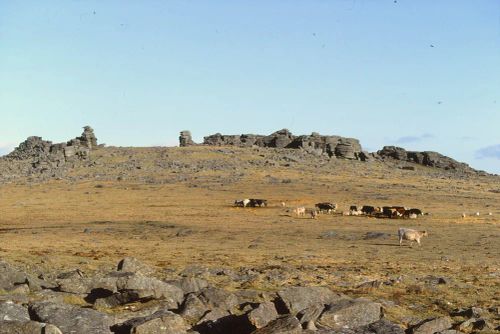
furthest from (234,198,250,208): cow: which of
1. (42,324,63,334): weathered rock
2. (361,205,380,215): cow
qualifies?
(42,324,63,334): weathered rock

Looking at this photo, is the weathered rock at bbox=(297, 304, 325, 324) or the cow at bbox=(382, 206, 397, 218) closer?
the weathered rock at bbox=(297, 304, 325, 324)

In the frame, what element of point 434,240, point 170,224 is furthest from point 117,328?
point 170,224

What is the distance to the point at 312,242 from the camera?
3162 cm

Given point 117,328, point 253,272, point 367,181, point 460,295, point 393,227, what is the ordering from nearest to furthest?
1. point 117,328
2. point 460,295
3. point 253,272
4. point 393,227
5. point 367,181

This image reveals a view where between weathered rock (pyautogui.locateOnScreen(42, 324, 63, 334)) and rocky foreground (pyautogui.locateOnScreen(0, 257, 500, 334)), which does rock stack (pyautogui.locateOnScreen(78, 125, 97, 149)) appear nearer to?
rocky foreground (pyautogui.locateOnScreen(0, 257, 500, 334))

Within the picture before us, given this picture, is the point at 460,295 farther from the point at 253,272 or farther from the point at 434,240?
the point at 434,240

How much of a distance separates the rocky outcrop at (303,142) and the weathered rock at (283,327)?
302 ft

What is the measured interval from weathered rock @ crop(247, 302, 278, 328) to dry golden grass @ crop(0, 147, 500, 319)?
3518 millimetres

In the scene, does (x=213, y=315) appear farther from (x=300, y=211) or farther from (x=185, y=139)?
(x=185, y=139)

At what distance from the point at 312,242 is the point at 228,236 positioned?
529 cm

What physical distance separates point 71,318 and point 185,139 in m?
105

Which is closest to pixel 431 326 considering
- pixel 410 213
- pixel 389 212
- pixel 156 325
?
pixel 156 325

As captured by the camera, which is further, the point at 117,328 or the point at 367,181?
the point at 367,181

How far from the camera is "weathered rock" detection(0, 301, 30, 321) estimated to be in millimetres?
10099
